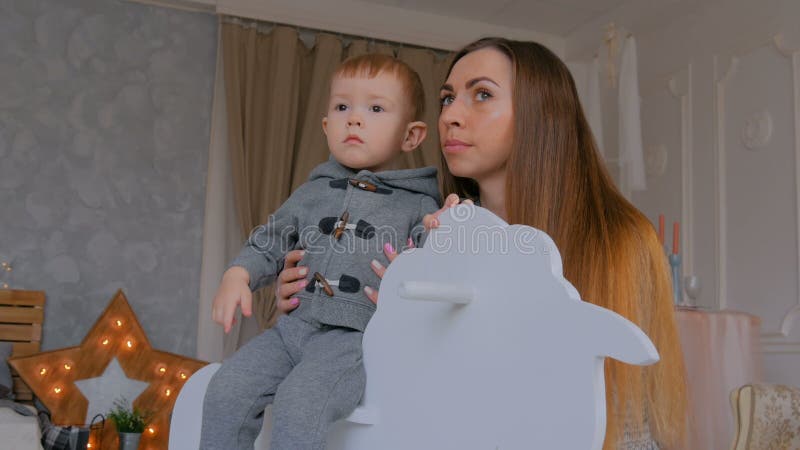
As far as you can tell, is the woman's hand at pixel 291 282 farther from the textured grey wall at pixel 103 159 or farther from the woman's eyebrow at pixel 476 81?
the textured grey wall at pixel 103 159

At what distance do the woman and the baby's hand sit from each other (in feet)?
0.27

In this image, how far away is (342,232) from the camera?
1.35m

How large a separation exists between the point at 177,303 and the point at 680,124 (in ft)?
9.46

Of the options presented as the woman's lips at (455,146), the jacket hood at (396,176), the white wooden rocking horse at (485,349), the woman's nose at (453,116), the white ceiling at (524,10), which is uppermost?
the white ceiling at (524,10)

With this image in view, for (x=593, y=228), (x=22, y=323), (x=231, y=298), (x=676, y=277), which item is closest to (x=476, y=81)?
(x=593, y=228)

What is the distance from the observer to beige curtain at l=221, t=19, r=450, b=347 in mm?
4223

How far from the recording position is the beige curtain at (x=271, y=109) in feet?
13.9

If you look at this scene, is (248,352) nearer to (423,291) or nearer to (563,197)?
(423,291)

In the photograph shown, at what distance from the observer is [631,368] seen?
3.96 ft

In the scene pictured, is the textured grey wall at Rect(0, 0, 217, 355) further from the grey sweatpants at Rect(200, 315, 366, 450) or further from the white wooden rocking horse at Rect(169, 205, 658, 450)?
the white wooden rocking horse at Rect(169, 205, 658, 450)

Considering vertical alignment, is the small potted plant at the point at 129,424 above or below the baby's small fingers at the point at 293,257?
below

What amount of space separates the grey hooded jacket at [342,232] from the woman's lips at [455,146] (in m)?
0.08

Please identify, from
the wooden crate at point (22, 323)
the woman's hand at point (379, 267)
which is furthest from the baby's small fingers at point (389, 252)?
the wooden crate at point (22, 323)

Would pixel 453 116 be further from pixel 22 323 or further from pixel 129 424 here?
pixel 22 323
